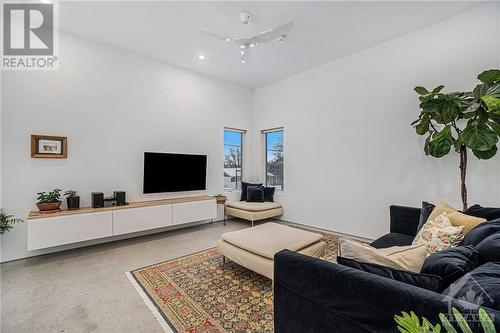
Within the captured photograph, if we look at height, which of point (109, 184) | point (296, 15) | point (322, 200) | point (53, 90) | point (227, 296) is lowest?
point (227, 296)

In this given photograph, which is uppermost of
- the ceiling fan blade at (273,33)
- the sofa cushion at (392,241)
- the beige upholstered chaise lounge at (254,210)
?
the ceiling fan blade at (273,33)

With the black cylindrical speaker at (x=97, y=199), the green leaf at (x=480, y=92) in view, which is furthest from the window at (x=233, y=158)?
the green leaf at (x=480, y=92)

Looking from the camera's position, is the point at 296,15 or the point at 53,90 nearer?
the point at 296,15

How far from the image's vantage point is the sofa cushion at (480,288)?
31.8 inches

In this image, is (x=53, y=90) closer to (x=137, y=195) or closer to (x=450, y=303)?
(x=137, y=195)

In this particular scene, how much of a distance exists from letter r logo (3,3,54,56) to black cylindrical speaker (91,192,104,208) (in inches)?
85.1

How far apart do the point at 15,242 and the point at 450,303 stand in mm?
4464

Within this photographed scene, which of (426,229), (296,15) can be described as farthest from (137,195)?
(426,229)

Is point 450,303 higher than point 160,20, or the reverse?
point 160,20

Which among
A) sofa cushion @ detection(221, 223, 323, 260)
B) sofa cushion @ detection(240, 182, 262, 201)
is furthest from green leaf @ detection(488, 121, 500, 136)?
sofa cushion @ detection(240, 182, 262, 201)

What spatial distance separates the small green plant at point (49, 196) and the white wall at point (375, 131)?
404 cm

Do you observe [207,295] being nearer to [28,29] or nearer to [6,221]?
[6,221]

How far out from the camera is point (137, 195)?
3.98 m

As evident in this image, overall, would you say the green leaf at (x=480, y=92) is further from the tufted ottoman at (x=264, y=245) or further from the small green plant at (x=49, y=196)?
the small green plant at (x=49, y=196)
